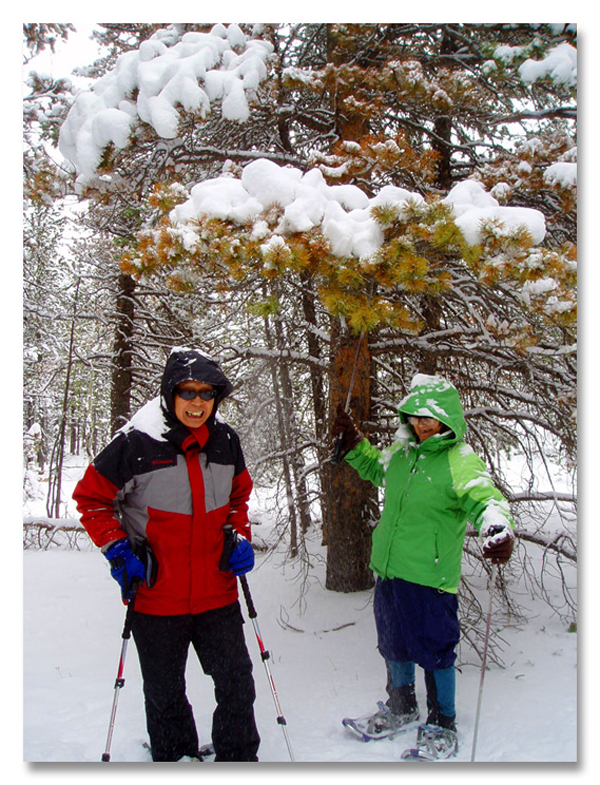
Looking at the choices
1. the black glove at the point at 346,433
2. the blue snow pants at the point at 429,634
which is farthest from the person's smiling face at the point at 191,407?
the blue snow pants at the point at 429,634

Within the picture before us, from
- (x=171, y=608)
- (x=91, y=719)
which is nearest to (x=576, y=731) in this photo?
(x=171, y=608)

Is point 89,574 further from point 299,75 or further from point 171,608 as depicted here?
point 299,75

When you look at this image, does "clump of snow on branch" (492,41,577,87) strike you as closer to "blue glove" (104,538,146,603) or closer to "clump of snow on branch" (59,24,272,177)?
"clump of snow on branch" (59,24,272,177)

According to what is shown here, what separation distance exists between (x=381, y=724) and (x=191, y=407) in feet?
6.35

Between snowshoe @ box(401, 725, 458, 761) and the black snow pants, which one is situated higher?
the black snow pants

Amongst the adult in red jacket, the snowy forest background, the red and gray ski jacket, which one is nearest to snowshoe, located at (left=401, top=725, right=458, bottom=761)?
the adult in red jacket

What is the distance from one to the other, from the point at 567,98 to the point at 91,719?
15.3ft

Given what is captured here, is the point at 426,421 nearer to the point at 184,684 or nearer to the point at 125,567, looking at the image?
the point at 125,567

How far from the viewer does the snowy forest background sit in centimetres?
269

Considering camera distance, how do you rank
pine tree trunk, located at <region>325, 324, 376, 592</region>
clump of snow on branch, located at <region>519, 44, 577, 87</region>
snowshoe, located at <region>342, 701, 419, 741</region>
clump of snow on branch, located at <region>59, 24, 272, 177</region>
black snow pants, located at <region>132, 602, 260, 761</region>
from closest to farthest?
black snow pants, located at <region>132, 602, 260, 761</region> < snowshoe, located at <region>342, 701, 419, 741</region> < clump of snow on branch, located at <region>519, 44, 577, 87</region> < clump of snow on branch, located at <region>59, 24, 272, 177</region> < pine tree trunk, located at <region>325, 324, 376, 592</region>

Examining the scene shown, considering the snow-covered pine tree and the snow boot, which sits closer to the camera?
the snow-covered pine tree

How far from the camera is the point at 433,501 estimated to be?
271 centimetres

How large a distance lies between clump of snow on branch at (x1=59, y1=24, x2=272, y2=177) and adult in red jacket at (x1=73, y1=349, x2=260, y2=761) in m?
1.68

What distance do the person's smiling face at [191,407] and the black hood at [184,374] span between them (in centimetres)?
3
